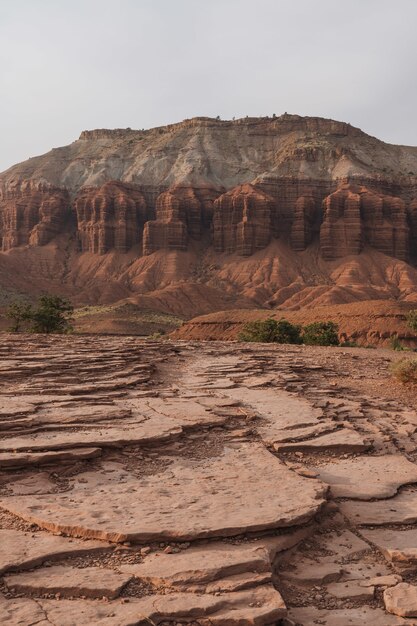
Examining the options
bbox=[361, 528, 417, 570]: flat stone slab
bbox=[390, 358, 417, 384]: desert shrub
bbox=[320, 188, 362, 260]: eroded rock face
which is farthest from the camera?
bbox=[320, 188, 362, 260]: eroded rock face

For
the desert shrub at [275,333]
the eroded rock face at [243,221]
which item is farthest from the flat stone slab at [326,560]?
the eroded rock face at [243,221]

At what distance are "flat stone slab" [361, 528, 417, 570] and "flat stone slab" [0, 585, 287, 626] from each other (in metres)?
1.14

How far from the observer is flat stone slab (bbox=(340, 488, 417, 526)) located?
15.4ft

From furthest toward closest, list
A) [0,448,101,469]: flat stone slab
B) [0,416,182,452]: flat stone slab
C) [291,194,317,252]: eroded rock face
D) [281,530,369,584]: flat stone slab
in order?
[291,194,317,252]: eroded rock face < [0,416,182,452]: flat stone slab < [0,448,101,469]: flat stone slab < [281,530,369,584]: flat stone slab

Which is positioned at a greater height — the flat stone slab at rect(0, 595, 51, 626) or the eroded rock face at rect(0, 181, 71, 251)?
the eroded rock face at rect(0, 181, 71, 251)

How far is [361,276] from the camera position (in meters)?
68.1

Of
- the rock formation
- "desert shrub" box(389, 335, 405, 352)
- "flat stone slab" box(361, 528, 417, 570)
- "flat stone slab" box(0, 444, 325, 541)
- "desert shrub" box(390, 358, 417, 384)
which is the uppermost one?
the rock formation

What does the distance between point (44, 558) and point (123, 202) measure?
8275 cm

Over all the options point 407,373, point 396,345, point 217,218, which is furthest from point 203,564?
point 217,218

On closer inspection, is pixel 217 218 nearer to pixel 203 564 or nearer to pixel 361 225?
pixel 361 225

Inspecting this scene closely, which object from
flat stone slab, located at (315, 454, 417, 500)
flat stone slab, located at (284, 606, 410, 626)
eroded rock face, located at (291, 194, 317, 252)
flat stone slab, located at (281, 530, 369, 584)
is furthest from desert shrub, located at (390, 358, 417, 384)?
eroded rock face, located at (291, 194, 317, 252)

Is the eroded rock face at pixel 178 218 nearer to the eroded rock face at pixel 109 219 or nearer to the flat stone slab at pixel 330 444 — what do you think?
the eroded rock face at pixel 109 219

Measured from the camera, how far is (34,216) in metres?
89.1

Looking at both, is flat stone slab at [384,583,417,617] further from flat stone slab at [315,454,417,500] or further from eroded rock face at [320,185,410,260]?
eroded rock face at [320,185,410,260]
